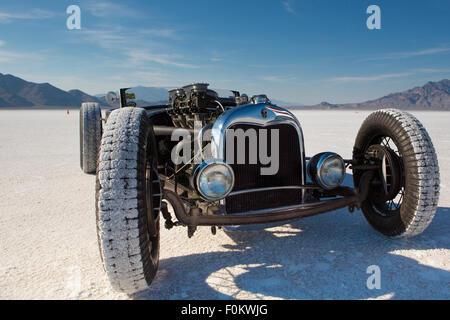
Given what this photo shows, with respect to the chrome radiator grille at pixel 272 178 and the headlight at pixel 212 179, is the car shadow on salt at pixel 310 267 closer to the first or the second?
the chrome radiator grille at pixel 272 178

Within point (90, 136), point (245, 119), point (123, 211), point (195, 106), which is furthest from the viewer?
point (90, 136)

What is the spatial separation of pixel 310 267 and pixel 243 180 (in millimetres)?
958

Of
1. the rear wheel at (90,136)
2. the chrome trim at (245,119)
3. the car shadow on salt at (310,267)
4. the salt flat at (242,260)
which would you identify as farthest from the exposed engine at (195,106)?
the rear wheel at (90,136)

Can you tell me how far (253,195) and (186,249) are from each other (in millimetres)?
827

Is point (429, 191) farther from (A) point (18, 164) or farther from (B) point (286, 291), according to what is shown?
(A) point (18, 164)

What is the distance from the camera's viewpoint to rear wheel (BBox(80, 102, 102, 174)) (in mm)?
6017

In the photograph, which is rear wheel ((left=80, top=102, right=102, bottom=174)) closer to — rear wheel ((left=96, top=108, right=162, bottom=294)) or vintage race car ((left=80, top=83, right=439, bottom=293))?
vintage race car ((left=80, top=83, right=439, bottom=293))

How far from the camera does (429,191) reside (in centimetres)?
286

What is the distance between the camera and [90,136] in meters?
6.02

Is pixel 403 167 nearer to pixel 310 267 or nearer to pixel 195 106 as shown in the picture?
pixel 310 267

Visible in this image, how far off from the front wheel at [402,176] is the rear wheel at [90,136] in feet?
15.2

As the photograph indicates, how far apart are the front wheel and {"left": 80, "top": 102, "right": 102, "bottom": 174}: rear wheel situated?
464 cm

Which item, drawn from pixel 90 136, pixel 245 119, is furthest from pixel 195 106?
pixel 90 136

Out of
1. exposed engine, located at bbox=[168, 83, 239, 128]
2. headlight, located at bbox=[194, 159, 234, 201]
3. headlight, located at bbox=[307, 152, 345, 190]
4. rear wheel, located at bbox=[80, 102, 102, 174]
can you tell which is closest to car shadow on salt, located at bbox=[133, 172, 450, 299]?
headlight, located at bbox=[307, 152, 345, 190]
